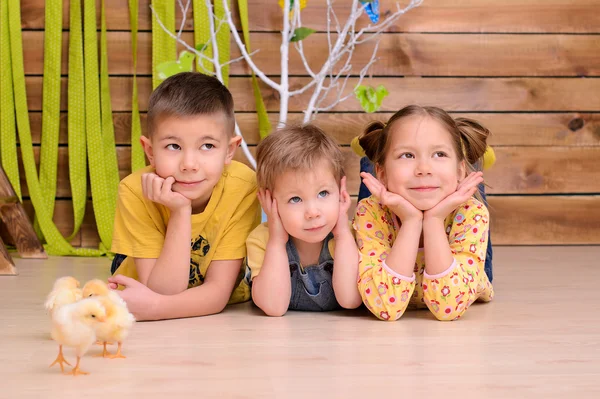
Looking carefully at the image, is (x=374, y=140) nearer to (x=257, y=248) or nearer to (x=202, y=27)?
(x=257, y=248)

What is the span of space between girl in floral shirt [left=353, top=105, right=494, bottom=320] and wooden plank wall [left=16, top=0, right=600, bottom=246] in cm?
150

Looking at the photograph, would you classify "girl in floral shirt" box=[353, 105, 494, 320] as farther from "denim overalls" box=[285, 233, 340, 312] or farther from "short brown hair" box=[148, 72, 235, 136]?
"short brown hair" box=[148, 72, 235, 136]

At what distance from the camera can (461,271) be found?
5.79ft

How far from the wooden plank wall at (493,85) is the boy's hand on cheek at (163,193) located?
1595 millimetres

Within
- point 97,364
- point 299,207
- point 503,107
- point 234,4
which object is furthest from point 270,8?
point 97,364

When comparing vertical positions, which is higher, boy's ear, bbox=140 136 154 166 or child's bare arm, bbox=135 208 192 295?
boy's ear, bbox=140 136 154 166

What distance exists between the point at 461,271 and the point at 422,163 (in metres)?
0.25

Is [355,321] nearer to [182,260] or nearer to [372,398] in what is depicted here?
[182,260]

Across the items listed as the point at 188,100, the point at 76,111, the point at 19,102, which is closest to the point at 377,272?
the point at 188,100

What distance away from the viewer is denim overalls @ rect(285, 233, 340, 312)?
1.86 metres

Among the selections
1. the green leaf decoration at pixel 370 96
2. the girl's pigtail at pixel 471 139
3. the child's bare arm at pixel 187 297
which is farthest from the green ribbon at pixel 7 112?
the girl's pigtail at pixel 471 139

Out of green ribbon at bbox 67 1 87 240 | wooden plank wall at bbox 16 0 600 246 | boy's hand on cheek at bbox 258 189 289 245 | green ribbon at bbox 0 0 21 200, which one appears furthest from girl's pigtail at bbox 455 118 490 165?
green ribbon at bbox 0 0 21 200

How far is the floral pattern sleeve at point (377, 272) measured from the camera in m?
1.75

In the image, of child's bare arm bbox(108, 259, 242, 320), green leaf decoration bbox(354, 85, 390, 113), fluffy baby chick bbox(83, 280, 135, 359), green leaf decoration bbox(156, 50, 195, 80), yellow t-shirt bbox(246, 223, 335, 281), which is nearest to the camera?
fluffy baby chick bbox(83, 280, 135, 359)
